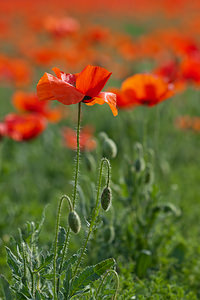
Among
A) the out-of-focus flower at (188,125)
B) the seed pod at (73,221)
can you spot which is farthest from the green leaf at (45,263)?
the out-of-focus flower at (188,125)

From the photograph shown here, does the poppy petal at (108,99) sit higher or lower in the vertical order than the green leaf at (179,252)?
higher

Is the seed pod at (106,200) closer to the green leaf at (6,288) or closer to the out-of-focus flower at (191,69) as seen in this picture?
the green leaf at (6,288)

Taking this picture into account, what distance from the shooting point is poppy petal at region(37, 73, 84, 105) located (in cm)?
149

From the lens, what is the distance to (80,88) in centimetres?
157

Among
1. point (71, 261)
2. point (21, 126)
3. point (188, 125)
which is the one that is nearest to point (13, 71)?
point (188, 125)

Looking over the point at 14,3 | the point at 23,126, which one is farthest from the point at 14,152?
the point at 14,3

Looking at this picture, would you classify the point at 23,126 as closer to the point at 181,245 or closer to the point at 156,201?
the point at 156,201

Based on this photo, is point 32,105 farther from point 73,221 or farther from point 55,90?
point 73,221

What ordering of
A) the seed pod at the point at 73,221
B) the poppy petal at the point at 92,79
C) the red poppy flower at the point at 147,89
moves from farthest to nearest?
the red poppy flower at the point at 147,89
the poppy petal at the point at 92,79
the seed pod at the point at 73,221

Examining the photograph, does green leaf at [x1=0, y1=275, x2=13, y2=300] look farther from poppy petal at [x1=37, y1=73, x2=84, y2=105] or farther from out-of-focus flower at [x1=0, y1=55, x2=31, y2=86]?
out-of-focus flower at [x1=0, y1=55, x2=31, y2=86]

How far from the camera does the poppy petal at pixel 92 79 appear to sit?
5.11ft

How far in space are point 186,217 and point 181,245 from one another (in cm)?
80

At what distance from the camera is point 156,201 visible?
2572 millimetres

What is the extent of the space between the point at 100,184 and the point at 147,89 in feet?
3.41
